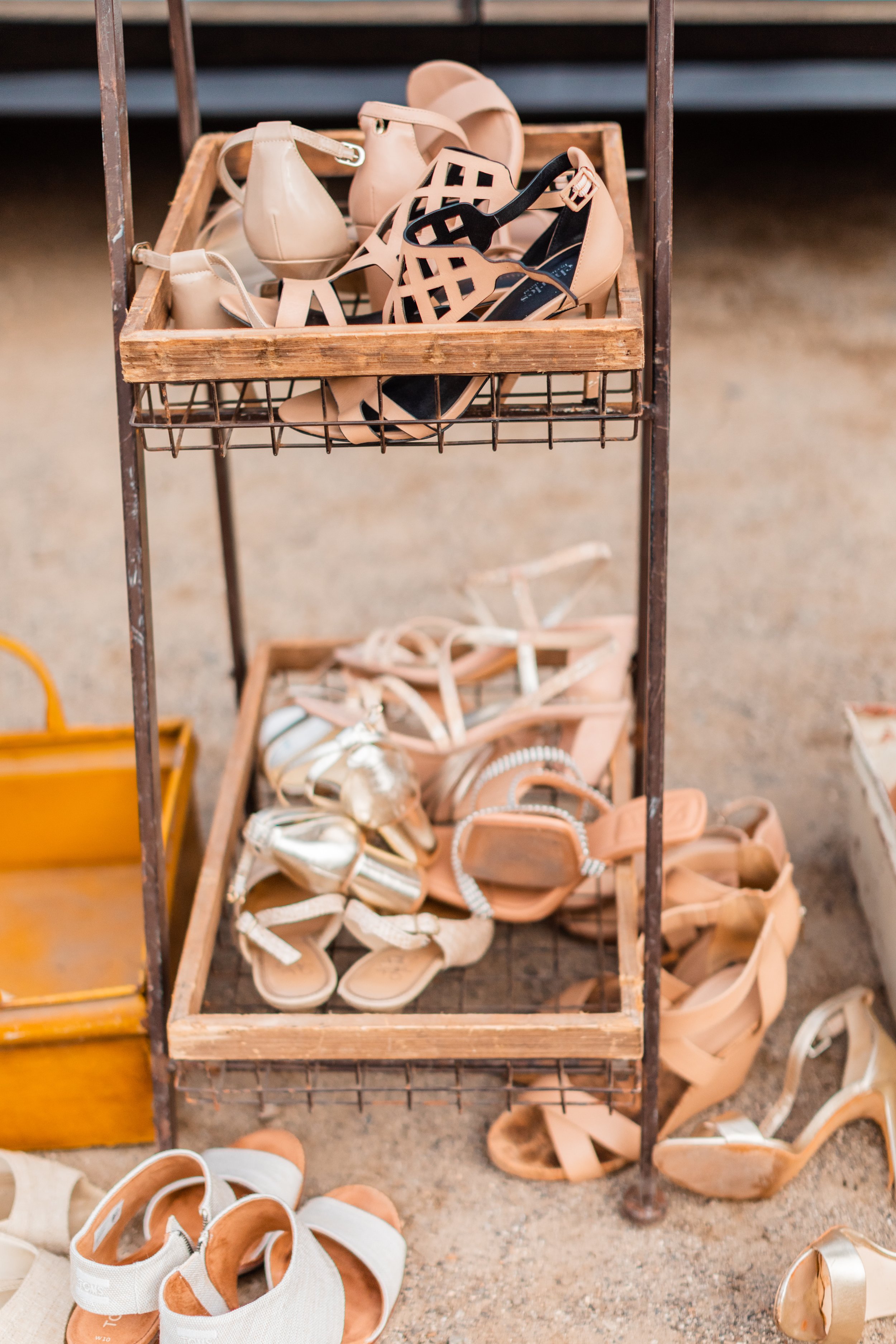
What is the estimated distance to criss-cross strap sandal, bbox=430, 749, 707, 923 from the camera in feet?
4.47

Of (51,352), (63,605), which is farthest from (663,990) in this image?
(51,352)

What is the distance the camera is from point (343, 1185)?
4.52 feet

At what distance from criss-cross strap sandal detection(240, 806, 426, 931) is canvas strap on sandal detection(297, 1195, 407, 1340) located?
31 centimetres

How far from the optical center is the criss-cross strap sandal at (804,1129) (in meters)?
1.30

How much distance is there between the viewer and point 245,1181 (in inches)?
51.1

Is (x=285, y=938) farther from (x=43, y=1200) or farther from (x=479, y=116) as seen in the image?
(x=479, y=116)

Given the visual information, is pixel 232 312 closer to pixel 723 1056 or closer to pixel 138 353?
pixel 138 353

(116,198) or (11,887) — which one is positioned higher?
(116,198)

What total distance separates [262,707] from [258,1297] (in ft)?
2.32

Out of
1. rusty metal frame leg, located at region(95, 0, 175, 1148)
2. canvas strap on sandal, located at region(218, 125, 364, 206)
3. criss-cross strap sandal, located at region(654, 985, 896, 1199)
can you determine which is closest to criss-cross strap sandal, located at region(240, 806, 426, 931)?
rusty metal frame leg, located at region(95, 0, 175, 1148)

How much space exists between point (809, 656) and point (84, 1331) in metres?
1.56

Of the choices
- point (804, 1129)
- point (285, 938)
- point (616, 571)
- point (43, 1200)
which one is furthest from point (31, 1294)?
point (616, 571)

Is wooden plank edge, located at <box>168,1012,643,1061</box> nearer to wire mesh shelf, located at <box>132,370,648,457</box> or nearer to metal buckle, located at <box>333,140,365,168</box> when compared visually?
wire mesh shelf, located at <box>132,370,648,457</box>

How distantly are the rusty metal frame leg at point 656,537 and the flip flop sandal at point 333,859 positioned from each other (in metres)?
0.29
